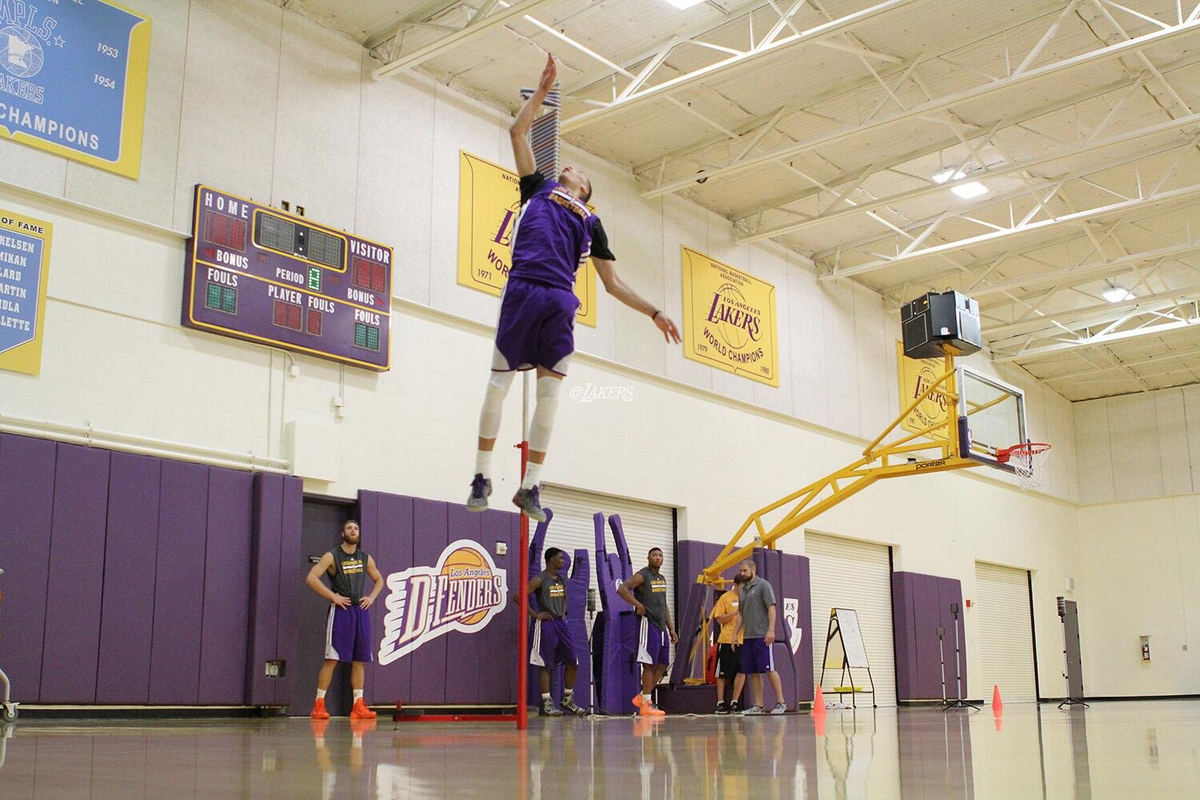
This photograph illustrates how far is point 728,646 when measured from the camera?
1359 centimetres

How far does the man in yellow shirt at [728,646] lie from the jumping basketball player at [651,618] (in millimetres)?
709

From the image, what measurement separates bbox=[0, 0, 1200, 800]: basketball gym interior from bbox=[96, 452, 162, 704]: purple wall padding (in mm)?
28

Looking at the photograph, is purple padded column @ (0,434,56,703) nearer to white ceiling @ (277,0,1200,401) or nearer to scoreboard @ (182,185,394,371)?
scoreboard @ (182,185,394,371)

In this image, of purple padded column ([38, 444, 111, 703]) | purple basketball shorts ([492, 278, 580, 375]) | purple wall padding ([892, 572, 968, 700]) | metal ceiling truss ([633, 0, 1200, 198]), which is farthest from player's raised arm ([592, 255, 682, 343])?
purple wall padding ([892, 572, 968, 700])

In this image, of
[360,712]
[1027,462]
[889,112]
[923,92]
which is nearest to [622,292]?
Result: [360,712]

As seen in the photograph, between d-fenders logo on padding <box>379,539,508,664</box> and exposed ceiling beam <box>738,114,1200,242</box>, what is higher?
exposed ceiling beam <box>738,114,1200,242</box>

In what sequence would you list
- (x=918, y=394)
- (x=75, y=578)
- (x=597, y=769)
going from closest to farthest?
(x=597, y=769) → (x=75, y=578) → (x=918, y=394)

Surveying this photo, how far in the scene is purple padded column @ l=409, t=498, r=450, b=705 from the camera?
39.4ft

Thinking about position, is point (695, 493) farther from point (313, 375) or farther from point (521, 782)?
point (521, 782)

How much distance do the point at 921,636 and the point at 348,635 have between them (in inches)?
503

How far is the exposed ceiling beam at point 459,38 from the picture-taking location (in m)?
11.0

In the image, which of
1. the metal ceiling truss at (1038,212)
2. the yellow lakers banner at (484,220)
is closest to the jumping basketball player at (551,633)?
the yellow lakers banner at (484,220)

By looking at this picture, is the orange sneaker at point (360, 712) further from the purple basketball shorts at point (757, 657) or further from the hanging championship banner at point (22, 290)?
the purple basketball shorts at point (757, 657)

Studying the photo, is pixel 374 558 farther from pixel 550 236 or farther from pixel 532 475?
pixel 550 236
